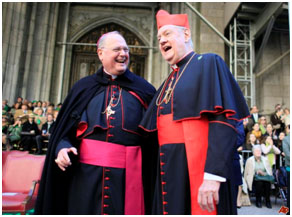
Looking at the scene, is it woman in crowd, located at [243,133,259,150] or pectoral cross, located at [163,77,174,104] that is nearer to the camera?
pectoral cross, located at [163,77,174,104]

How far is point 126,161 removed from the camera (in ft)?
7.67

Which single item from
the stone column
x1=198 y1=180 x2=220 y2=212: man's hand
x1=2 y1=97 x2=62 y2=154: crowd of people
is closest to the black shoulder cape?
x1=198 y1=180 x2=220 y2=212: man's hand

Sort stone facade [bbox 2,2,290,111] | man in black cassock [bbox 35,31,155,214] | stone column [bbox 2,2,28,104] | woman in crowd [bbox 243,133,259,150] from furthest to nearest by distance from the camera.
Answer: stone column [bbox 2,2,28,104], stone facade [bbox 2,2,290,111], woman in crowd [bbox 243,133,259,150], man in black cassock [bbox 35,31,155,214]

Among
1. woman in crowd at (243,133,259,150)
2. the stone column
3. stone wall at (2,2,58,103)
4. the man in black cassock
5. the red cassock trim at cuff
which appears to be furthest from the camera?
stone wall at (2,2,58,103)

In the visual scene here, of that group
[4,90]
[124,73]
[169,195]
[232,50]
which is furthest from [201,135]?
[4,90]

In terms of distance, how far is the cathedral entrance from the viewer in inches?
614

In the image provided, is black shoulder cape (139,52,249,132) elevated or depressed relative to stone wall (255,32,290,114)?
depressed

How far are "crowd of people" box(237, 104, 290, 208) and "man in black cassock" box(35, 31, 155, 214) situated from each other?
12.6ft

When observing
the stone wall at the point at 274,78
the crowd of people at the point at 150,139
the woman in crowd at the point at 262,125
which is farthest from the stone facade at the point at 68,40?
the crowd of people at the point at 150,139

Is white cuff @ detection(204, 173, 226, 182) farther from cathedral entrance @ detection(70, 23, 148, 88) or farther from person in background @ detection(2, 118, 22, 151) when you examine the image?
cathedral entrance @ detection(70, 23, 148, 88)

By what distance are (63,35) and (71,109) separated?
14.2 meters

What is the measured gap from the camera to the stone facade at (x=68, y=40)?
1224 cm

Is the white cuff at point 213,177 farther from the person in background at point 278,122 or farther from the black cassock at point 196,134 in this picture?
the person in background at point 278,122

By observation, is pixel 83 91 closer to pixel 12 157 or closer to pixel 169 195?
pixel 169 195
